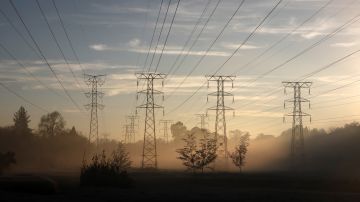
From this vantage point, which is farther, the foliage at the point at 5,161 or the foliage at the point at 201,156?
the foliage at the point at 201,156

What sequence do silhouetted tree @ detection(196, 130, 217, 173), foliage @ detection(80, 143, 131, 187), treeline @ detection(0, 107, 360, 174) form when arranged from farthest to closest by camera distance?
treeline @ detection(0, 107, 360, 174)
silhouetted tree @ detection(196, 130, 217, 173)
foliage @ detection(80, 143, 131, 187)

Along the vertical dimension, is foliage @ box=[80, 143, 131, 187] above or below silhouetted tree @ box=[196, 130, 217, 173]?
below

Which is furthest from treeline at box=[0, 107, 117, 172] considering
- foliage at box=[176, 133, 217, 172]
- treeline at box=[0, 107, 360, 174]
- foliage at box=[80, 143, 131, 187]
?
foliage at box=[80, 143, 131, 187]

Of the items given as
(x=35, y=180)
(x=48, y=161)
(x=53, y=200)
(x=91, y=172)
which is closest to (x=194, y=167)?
(x=91, y=172)

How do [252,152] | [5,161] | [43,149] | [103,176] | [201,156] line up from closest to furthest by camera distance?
[103,176] < [5,161] < [201,156] < [43,149] < [252,152]

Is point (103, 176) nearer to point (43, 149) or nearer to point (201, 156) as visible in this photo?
point (201, 156)

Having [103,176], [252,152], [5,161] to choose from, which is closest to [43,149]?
[252,152]

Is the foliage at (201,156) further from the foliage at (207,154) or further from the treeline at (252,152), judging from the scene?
the treeline at (252,152)

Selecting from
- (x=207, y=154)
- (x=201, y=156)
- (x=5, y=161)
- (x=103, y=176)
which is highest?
(x=207, y=154)

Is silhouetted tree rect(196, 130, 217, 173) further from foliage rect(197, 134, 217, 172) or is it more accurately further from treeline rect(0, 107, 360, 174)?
treeline rect(0, 107, 360, 174)

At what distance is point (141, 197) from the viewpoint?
4034cm

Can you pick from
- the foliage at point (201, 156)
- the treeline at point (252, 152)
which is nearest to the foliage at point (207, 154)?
the foliage at point (201, 156)

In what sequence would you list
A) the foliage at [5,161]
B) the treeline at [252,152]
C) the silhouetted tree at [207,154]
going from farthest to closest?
the treeline at [252,152]
the silhouetted tree at [207,154]
the foliage at [5,161]

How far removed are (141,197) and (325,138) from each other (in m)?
140
